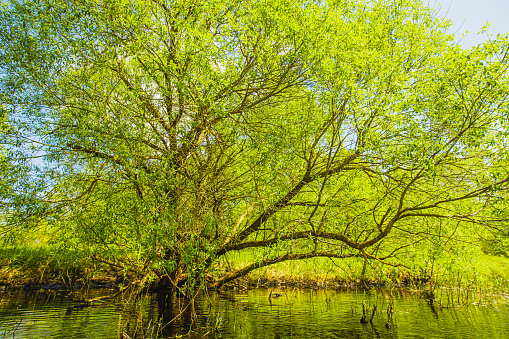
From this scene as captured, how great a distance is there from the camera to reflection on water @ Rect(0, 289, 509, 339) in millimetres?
8297

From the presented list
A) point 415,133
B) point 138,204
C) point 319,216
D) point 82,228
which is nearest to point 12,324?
point 82,228

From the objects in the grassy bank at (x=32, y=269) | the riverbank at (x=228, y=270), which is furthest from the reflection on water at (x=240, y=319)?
the grassy bank at (x=32, y=269)

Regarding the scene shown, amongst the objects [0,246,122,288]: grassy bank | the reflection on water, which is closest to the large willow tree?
the reflection on water

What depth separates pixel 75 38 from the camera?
10.5 metres

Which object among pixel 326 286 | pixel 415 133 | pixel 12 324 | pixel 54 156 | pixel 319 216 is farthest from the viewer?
pixel 326 286

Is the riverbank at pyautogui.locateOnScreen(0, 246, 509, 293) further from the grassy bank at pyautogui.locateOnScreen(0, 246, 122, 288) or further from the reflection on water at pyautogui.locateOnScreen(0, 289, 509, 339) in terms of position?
the reflection on water at pyautogui.locateOnScreen(0, 289, 509, 339)

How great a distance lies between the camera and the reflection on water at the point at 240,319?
8297mm

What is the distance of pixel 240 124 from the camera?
11719 millimetres

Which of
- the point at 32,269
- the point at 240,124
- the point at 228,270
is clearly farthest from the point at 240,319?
the point at 32,269

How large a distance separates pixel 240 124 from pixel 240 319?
6.38 m

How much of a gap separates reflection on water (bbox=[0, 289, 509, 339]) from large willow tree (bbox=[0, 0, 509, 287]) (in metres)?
1.48

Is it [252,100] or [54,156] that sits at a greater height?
[252,100]

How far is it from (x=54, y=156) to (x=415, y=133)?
1081 cm

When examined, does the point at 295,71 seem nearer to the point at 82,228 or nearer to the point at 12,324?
the point at 82,228
